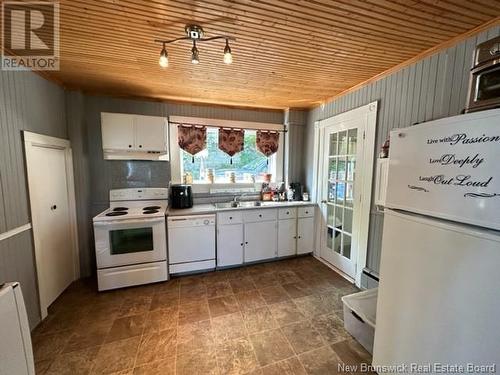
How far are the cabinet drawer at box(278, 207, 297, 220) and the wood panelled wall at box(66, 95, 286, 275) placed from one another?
1769mm

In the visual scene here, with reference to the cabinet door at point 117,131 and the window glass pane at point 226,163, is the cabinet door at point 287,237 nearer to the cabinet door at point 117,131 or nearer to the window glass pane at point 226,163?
the window glass pane at point 226,163

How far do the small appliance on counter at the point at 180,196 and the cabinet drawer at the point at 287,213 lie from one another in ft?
4.51

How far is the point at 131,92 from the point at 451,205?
11.2 ft

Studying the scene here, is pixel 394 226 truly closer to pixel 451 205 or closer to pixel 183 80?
pixel 451 205

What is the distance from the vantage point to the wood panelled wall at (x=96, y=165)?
2777 millimetres

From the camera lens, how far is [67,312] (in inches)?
86.7

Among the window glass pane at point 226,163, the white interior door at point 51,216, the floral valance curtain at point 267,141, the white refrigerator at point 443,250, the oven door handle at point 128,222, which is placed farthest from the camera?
the floral valance curtain at point 267,141

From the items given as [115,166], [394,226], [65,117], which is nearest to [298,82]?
[394,226]

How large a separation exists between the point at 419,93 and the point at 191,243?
9.64 ft

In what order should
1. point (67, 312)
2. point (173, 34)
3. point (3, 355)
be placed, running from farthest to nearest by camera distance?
point (67, 312)
point (173, 34)
point (3, 355)

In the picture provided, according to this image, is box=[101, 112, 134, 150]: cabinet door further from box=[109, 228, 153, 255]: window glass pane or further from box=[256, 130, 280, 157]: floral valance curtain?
box=[256, 130, 280, 157]: floral valance curtain

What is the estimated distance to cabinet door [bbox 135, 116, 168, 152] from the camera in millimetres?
2836

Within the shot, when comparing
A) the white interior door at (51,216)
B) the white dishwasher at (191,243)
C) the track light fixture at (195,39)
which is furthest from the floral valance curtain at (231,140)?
the white interior door at (51,216)

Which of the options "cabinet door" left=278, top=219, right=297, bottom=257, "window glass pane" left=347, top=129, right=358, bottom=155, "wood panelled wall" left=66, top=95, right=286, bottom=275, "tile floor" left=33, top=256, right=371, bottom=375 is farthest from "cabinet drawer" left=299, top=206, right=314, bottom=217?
"wood panelled wall" left=66, top=95, right=286, bottom=275
